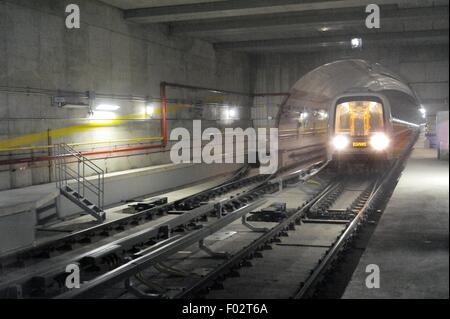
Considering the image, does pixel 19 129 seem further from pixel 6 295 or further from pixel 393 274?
pixel 393 274

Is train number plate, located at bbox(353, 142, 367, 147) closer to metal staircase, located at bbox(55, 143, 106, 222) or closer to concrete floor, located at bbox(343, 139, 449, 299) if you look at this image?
concrete floor, located at bbox(343, 139, 449, 299)

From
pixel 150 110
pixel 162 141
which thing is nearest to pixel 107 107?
pixel 150 110

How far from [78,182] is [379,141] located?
1066 centimetres

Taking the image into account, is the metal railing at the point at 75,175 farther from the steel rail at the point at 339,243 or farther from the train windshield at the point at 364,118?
the train windshield at the point at 364,118

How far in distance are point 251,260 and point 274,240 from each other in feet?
4.47

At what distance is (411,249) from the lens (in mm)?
6379

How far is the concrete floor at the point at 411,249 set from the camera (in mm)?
5047

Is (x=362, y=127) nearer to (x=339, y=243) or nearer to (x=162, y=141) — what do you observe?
(x=162, y=141)

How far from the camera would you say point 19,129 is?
11.7 m

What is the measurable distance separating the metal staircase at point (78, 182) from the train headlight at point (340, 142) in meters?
8.72

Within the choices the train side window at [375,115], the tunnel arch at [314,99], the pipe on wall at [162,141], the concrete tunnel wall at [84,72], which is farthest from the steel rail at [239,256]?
the tunnel arch at [314,99]

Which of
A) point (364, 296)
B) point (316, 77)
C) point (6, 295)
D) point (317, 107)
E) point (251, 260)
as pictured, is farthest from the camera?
point (317, 107)

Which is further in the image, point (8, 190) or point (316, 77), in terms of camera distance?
point (316, 77)
